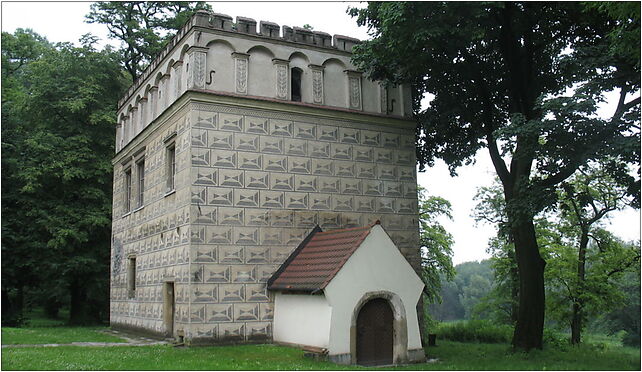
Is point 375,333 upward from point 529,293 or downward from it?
downward

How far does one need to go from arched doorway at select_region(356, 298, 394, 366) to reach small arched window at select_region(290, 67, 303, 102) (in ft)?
24.2

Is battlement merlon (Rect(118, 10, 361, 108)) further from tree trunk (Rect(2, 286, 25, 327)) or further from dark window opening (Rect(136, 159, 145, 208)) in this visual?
tree trunk (Rect(2, 286, 25, 327))

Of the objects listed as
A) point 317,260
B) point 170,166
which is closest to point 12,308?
point 170,166

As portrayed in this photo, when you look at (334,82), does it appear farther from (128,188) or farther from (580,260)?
(580,260)

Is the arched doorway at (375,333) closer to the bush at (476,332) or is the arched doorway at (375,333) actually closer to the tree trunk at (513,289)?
the bush at (476,332)

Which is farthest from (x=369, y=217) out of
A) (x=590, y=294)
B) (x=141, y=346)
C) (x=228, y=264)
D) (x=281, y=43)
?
(x=590, y=294)

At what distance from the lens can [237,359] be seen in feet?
48.9

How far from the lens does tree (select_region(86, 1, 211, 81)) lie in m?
33.8

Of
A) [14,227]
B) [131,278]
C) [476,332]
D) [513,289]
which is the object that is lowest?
[476,332]

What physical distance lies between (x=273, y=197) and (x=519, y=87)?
27.1 feet

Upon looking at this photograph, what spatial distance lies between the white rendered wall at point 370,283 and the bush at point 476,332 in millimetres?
11257

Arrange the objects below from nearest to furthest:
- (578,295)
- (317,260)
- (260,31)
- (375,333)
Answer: (375,333) < (317,260) < (260,31) < (578,295)

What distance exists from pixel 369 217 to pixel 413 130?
143 inches

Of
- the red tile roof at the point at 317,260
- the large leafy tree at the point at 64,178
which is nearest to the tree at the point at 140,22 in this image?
the large leafy tree at the point at 64,178
